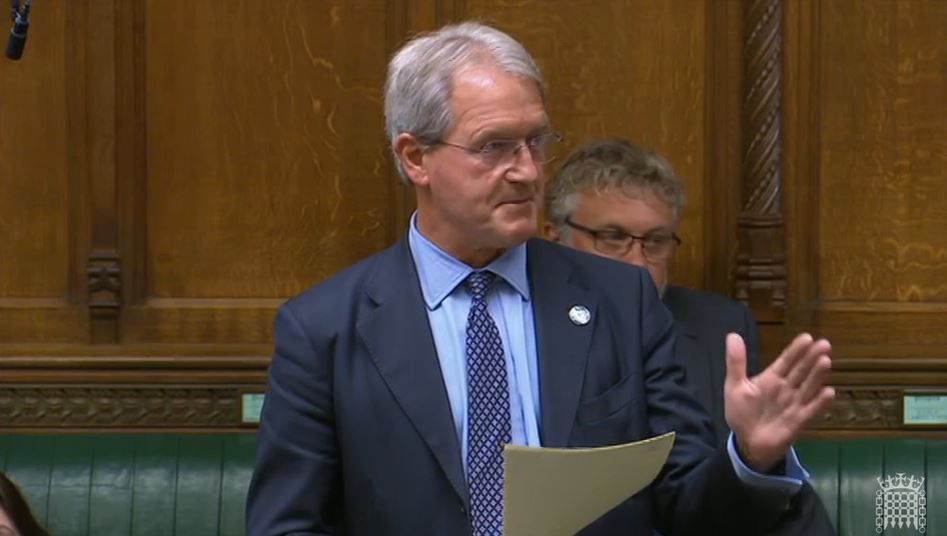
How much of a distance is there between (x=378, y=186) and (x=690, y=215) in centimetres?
70

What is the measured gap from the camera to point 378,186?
4305 mm

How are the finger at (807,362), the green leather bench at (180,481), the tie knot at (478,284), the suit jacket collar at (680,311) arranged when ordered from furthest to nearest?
1. the green leather bench at (180,481)
2. the suit jacket collar at (680,311)
3. the tie knot at (478,284)
4. the finger at (807,362)

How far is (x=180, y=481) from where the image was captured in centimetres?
412

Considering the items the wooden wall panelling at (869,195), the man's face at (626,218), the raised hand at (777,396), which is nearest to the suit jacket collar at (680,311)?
the man's face at (626,218)

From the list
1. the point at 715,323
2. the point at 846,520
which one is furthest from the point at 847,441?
the point at 715,323

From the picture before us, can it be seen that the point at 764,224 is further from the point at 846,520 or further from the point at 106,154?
the point at 106,154

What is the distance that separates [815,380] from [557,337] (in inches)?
18.3

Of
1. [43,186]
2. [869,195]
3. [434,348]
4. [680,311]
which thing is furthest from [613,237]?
[43,186]

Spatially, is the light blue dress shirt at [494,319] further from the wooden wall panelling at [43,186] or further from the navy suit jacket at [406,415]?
the wooden wall panelling at [43,186]

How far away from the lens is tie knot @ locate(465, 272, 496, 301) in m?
2.80

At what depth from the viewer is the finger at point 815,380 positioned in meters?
2.39

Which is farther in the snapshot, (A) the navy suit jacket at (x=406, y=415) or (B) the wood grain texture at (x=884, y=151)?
(B) the wood grain texture at (x=884, y=151)

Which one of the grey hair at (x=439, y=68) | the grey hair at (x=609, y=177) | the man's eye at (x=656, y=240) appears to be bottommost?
the man's eye at (x=656, y=240)

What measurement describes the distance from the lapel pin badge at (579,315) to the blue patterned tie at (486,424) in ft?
0.37
